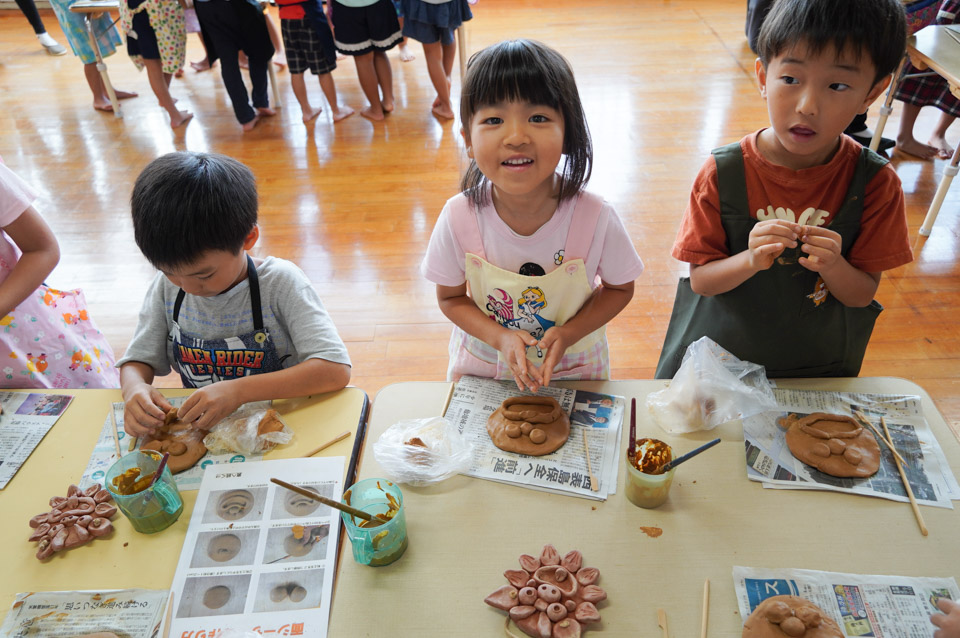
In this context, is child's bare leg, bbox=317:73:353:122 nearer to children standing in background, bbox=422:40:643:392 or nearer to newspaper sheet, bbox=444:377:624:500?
children standing in background, bbox=422:40:643:392

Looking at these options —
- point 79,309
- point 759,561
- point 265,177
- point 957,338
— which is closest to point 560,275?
point 759,561

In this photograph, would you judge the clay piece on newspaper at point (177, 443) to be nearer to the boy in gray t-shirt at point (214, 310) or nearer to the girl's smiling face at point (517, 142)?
the boy in gray t-shirt at point (214, 310)

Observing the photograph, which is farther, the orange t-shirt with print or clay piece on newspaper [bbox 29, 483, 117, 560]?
the orange t-shirt with print

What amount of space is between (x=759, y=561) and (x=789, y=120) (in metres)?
0.75

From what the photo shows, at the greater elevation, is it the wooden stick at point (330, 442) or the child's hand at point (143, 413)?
the child's hand at point (143, 413)

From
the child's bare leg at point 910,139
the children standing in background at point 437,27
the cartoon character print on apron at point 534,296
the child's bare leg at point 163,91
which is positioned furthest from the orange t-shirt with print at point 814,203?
the child's bare leg at point 163,91

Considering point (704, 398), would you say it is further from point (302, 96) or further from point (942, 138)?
point (302, 96)

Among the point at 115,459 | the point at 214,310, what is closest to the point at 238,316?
the point at 214,310

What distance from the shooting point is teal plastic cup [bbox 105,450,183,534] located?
1009mm

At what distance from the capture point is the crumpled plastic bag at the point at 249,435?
1164mm

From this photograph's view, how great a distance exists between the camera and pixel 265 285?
1351 mm

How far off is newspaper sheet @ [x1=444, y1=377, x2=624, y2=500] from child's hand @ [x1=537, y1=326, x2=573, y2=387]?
0.08 m

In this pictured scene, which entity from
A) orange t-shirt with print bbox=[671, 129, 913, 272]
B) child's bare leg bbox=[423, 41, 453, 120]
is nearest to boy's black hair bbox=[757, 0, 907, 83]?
orange t-shirt with print bbox=[671, 129, 913, 272]

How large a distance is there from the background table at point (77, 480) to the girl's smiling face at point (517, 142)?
0.53 meters
